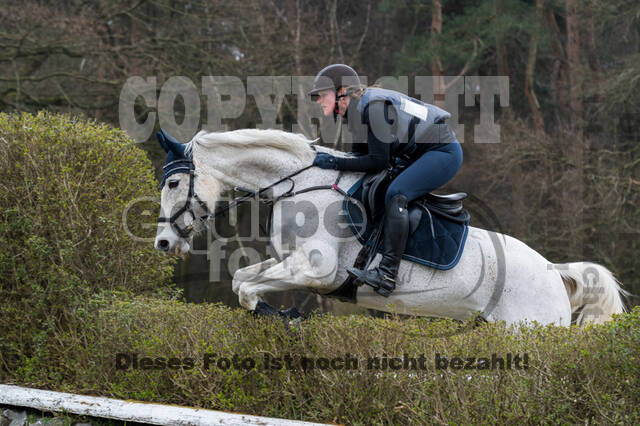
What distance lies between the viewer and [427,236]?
405 cm

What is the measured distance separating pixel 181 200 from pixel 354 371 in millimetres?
1586

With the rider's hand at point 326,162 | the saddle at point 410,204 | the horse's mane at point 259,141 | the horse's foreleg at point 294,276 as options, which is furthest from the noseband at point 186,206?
the saddle at point 410,204

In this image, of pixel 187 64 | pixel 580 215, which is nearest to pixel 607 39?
pixel 580 215

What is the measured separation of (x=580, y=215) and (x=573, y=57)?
4.01m

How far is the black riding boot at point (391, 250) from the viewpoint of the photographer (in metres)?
3.89

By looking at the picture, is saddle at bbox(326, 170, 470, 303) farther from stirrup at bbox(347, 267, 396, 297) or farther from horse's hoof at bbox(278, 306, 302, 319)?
horse's hoof at bbox(278, 306, 302, 319)

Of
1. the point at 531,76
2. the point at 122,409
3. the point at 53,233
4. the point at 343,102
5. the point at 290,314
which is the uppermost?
the point at 531,76

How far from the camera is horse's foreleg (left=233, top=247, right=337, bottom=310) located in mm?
3932

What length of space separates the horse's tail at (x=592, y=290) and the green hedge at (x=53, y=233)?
338 centimetres

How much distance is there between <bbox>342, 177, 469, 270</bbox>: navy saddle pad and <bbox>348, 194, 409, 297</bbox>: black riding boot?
145 millimetres

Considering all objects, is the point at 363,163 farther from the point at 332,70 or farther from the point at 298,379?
the point at 298,379

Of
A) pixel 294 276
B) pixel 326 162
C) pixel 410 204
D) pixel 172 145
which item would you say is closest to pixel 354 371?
pixel 294 276

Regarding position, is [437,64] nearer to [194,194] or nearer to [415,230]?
[415,230]

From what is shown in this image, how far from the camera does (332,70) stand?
13.4ft
